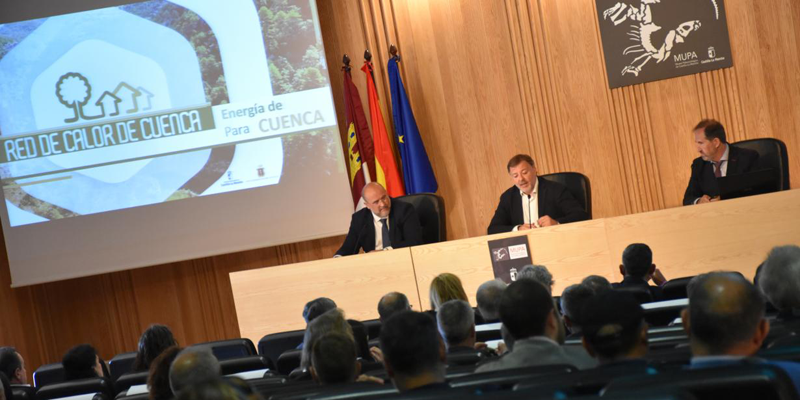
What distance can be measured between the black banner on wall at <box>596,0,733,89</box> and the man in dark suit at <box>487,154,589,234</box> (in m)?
1.63

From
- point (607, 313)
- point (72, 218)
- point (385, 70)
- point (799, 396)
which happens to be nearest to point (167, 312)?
point (72, 218)

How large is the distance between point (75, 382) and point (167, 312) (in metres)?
4.50

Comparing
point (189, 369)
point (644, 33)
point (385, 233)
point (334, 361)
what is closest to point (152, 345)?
point (189, 369)

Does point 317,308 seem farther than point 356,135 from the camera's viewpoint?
No

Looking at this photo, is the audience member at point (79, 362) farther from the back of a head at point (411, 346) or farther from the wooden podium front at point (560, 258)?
the back of a head at point (411, 346)

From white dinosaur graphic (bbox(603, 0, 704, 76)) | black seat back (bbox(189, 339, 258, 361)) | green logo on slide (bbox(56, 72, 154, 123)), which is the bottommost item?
black seat back (bbox(189, 339, 258, 361))

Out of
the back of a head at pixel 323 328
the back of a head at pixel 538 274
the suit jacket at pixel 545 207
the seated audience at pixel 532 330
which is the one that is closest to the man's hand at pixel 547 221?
the suit jacket at pixel 545 207

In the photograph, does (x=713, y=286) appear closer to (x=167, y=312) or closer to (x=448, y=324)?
(x=448, y=324)

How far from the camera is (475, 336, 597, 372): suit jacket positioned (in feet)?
7.73

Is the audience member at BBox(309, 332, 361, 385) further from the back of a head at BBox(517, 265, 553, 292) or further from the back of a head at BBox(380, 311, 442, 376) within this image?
the back of a head at BBox(517, 265, 553, 292)

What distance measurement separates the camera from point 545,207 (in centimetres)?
604

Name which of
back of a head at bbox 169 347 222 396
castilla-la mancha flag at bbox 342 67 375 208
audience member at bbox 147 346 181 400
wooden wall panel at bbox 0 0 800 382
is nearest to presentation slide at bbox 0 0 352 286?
castilla-la mancha flag at bbox 342 67 375 208

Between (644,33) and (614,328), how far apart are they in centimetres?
561

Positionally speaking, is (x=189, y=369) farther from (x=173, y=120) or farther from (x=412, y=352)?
Result: (x=173, y=120)
